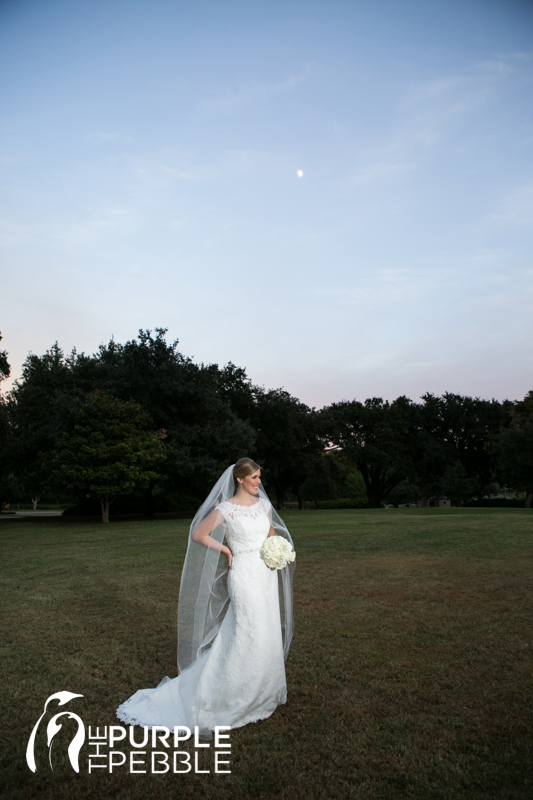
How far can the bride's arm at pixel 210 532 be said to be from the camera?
15.3ft

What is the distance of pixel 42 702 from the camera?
4.66 meters

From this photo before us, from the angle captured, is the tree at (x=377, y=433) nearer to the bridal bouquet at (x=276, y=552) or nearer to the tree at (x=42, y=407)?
the tree at (x=42, y=407)

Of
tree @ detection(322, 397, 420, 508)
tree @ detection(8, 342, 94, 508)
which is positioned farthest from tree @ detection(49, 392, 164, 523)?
tree @ detection(322, 397, 420, 508)

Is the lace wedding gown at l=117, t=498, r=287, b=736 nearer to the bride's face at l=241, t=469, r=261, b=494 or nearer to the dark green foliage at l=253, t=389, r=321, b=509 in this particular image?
the bride's face at l=241, t=469, r=261, b=494

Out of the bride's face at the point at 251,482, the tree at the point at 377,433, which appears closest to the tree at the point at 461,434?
the tree at the point at 377,433

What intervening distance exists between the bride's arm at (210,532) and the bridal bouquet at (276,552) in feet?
1.27

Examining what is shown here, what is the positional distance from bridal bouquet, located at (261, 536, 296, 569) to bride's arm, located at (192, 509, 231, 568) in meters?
0.39

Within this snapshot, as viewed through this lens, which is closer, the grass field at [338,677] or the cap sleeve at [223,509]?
the grass field at [338,677]

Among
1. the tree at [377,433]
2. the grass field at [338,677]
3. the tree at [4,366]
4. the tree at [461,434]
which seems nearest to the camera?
the grass field at [338,677]

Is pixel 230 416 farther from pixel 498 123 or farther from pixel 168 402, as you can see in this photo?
pixel 498 123

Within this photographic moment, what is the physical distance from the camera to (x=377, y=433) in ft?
155

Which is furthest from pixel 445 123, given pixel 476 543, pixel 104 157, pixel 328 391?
pixel 328 391

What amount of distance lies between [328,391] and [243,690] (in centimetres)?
4826

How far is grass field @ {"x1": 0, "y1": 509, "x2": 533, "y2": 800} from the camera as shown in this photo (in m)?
3.38
